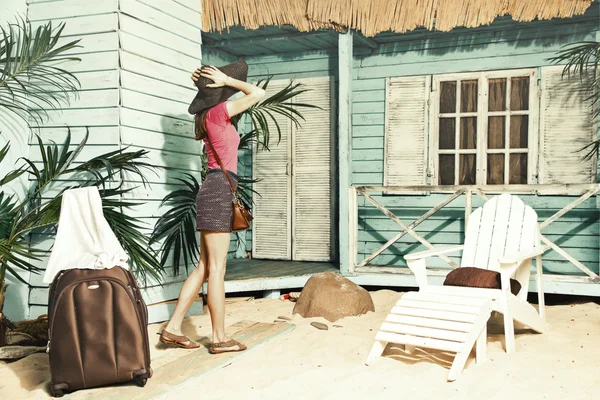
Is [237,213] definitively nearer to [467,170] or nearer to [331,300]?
[331,300]

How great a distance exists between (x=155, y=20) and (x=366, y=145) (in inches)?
130

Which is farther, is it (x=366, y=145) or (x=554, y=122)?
(x=366, y=145)

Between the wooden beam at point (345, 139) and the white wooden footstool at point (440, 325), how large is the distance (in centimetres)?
252

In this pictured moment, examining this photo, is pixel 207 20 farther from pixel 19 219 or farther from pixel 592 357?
pixel 592 357

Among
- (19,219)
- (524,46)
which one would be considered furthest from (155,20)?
(524,46)

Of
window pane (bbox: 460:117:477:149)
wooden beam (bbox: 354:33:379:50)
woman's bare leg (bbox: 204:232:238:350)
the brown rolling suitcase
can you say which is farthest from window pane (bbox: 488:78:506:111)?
the brown rolling suitcase

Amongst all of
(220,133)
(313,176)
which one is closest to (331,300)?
(220,133)

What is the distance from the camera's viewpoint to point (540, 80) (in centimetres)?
711

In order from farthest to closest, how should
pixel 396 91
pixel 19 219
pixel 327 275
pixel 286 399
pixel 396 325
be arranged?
pixel 396 91 → pixel 327 275 → pixel 19 219 → pixel 396 325 → pixel 286 399

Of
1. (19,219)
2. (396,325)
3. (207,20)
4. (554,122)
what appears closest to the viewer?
(396,325)

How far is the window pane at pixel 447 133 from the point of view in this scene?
24.5 feet

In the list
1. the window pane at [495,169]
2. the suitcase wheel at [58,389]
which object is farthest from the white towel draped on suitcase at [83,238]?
the window pane at [495,169]

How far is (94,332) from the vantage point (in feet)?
11.4

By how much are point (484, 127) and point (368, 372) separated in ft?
13.5
